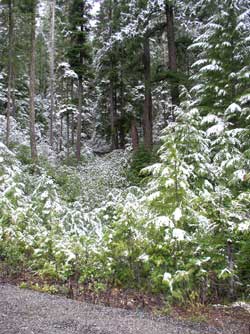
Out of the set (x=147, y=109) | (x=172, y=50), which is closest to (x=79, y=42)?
(x=147, y=109)

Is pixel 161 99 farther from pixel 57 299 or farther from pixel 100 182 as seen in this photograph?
pixel 57 299

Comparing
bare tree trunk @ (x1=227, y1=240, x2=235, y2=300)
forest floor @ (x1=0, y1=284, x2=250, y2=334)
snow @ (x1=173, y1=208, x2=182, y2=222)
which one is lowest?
forest floor @ (x1=0, y1=284, x2=250, y2=334)

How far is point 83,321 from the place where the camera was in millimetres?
4336

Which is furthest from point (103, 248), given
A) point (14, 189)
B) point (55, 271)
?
point (14, 189)

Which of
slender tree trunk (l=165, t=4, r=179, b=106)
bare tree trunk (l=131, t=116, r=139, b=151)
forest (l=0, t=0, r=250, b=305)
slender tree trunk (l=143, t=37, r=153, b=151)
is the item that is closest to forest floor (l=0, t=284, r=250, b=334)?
forest (l=0, t=0, r=250, b=305)

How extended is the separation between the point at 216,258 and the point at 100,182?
10.7 meters

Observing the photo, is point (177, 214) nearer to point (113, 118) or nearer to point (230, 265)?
point (230, 265)

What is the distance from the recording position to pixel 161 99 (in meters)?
30.0

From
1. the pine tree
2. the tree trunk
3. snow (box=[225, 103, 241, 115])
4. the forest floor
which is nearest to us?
the forest floor

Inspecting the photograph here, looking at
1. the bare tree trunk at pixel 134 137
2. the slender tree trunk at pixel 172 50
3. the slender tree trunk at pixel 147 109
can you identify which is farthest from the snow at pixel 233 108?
the bare tree trunk at pixel 134 137

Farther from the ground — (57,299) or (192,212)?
(192,212)

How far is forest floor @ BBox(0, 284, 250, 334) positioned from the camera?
4.08 meters

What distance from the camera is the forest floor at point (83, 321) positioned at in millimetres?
4082

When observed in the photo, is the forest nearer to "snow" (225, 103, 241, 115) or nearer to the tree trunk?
"snow" (225, 103, 241, 115)
